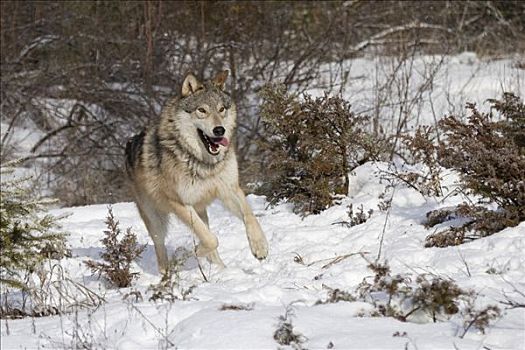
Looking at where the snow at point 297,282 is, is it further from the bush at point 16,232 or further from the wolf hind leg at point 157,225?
the bush at point 16,232

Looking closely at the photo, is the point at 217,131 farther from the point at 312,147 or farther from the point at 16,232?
the point at 16,232

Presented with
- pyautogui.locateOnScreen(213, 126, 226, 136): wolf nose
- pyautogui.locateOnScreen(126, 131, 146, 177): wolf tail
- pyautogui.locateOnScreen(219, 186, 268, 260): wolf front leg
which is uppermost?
pyautogui.locateOnScreen(213, 126, 226, 136): wolf nose

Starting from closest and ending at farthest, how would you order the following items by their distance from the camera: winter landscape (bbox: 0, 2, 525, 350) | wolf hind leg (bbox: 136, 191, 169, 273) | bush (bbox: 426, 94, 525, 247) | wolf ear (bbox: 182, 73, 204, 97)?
1. winter landscape (bbox: 0, 2, 525, 350)
2. bush (bbox: 426, 94, 525, 247)
3. wolf ear (bbox: 182, 73, 204, 97)
4. wolf hind leg (bbox: 136, 191, 169, 273)

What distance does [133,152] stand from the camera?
7.70 meters

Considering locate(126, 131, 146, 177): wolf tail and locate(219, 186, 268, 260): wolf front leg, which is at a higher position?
locate(126, 131, 146, 177): wolf tail

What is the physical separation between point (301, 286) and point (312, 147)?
8.57ft

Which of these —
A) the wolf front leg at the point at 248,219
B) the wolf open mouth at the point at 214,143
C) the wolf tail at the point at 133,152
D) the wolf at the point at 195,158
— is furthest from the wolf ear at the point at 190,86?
the wolf front leg at the point at 248,219

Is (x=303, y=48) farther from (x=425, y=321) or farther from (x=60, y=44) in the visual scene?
(x=425, y=321)

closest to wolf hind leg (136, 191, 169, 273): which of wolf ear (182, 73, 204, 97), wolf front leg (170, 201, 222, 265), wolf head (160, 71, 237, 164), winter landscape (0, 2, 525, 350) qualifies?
winter landscape (0, 2, 525, 350)

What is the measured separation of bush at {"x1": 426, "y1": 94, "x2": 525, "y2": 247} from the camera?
5.95m

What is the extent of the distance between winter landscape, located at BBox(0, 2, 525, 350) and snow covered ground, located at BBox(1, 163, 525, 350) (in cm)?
1

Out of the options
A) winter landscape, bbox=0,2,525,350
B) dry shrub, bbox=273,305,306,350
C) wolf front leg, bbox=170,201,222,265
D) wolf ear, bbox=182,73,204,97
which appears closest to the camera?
dry shrub, bbox=273,305,306,350

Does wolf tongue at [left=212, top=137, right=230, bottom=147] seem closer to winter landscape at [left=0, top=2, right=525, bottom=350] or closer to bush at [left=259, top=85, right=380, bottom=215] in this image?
winter landscape at [left=0, top=2, right=525, bottom=350]

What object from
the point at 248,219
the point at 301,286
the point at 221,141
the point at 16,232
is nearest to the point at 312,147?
the point at 221,141
